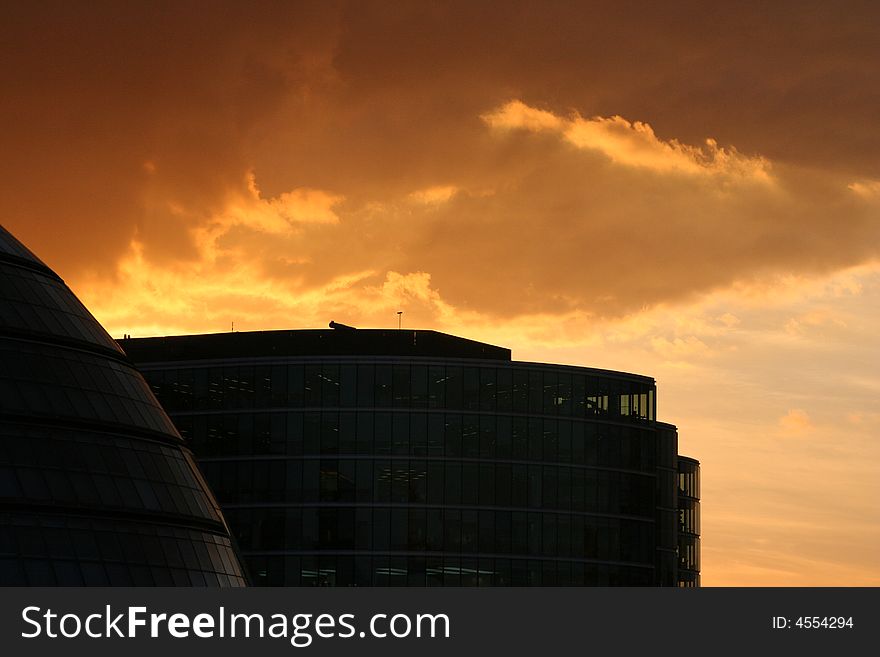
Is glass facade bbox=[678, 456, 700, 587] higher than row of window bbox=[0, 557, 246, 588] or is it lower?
higher

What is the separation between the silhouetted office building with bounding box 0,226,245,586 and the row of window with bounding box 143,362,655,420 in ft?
218

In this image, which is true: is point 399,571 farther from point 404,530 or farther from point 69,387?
point 69,387

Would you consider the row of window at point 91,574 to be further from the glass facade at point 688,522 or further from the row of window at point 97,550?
the glass facade at point 688,522

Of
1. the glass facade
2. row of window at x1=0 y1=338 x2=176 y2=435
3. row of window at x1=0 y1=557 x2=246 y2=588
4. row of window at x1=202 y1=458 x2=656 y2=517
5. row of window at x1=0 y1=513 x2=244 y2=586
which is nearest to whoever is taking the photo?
row of window at x1=0 y1=557 x2=246 y2=588

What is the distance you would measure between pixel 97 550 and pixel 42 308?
10.9 metres

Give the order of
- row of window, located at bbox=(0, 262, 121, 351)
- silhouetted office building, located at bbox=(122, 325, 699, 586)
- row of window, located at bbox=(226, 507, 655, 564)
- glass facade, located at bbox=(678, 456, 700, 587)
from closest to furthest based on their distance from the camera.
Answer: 1. row of window, located at bbox=(0, 262, 121, 351)
2. row of window, located at bbox=(226, 507, 655, 564)
3. silhouetted office building, located at bbox=(122, 325, 699, 586)
4. glass facade, located at bbox=(678, 456, 700, 587)

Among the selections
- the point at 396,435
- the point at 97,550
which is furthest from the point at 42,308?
the point at 396,435

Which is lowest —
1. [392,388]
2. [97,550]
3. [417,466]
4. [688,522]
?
[97,550]

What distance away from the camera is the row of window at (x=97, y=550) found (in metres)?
51.8

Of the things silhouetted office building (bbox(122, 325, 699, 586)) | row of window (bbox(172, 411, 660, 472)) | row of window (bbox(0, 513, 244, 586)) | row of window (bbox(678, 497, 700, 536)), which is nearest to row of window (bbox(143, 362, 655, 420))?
silhouetted office building (bbox(122, 325, 699, 586))

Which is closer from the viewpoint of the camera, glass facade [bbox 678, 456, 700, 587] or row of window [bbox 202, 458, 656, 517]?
row of window [bbox 202, 458, 656, 517]

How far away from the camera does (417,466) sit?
419 feet

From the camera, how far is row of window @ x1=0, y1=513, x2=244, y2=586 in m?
51.8

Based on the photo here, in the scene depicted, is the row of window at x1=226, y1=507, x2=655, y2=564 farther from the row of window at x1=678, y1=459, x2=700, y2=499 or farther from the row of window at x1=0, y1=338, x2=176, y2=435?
the row of window at x1=0, y1=338, x2=176, y2=435
